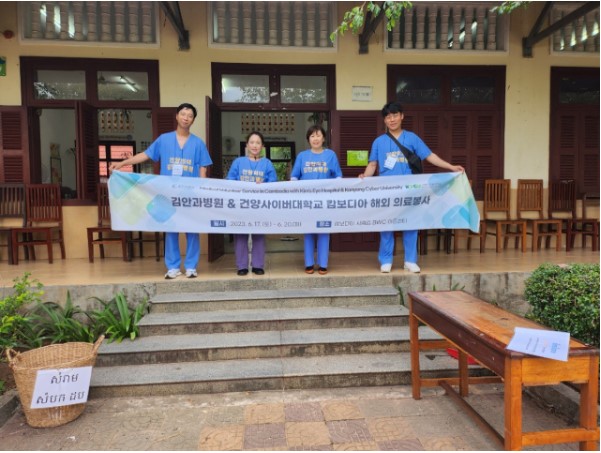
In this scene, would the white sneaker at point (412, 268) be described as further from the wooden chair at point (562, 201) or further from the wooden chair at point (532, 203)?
the wooden chair at point (562, 201)

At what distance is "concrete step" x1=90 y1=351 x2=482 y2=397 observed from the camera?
10.1 ft

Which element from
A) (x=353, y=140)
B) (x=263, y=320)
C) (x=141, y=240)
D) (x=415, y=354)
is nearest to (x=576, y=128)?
(x=353, y=140)

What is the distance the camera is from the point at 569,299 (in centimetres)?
272

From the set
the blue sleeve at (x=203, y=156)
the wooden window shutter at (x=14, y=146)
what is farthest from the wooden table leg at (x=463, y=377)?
the wooden window shutter at (x=14, y=146)

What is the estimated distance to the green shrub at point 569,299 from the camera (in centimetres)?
263

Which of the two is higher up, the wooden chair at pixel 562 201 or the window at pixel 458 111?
the window at pixel 458 111

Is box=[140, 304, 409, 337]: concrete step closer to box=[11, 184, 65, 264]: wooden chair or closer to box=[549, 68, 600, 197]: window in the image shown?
box=[11, 184, 65, 264]: wooden chair

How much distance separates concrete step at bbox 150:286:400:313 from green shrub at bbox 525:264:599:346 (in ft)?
4.58

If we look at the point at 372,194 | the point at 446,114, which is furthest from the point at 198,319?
the point at 446,114

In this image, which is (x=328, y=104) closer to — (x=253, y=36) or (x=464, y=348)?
(x=253, y=36)

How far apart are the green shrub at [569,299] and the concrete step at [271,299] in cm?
140

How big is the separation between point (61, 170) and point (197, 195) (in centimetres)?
763

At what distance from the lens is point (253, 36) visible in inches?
232

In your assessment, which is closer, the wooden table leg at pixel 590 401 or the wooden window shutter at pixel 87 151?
the wooden table leg at pixel 590 401
